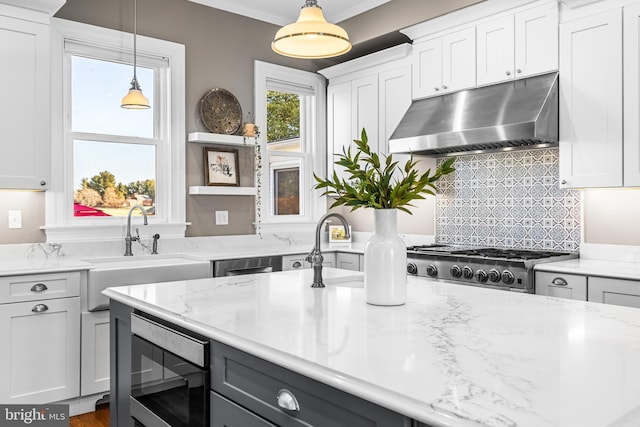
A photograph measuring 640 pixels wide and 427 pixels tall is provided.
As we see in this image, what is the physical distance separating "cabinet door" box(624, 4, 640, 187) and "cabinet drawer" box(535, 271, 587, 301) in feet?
2.13

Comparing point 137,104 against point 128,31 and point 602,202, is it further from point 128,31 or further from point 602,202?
point 602,202

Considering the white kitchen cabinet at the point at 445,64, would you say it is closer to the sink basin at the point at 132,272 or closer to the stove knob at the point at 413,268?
the stove knob at the point at 413,268

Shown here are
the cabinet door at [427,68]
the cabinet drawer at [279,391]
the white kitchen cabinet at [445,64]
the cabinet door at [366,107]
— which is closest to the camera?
the cabinet drawer at [279,391]

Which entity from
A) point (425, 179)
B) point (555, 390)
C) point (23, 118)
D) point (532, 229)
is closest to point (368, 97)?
point (532, 229)

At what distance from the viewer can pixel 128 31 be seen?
3.94 m

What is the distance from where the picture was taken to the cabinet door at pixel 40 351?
9.59ft

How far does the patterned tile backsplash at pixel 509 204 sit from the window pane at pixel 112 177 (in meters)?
2.38

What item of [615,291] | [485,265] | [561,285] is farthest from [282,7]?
[615,291]

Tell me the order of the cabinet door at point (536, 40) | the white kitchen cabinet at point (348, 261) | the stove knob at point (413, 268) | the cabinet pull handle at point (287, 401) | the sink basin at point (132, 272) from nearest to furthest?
the cabinet pull handle at point (287, 401) → the sink basin at point (132, 272) → the cabinet door at point (536, 40) → the stove knob at point (413, 268) → the white kitchen cabinet at point (348, 261)

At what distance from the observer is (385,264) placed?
171 cm

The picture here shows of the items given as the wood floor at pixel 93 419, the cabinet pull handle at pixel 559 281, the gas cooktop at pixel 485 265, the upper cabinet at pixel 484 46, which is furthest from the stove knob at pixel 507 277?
the wood floor at pixel 93 419

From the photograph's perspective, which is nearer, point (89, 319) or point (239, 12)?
point (89, 319)

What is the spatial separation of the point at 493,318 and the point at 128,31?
3.51 metres

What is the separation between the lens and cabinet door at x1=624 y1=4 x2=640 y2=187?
2.95 meters
